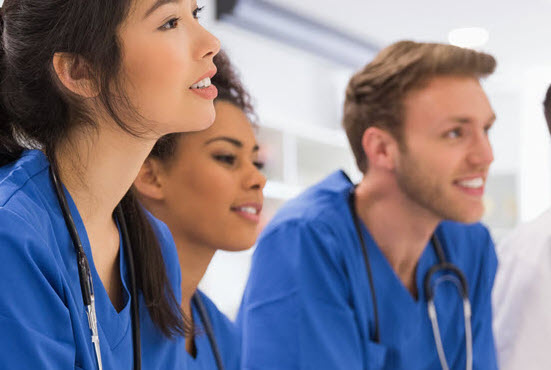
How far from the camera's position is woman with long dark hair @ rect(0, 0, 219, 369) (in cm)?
70

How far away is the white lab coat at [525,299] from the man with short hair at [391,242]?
0.16 feet

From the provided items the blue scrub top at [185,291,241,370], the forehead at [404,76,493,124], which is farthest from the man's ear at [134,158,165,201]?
the forehead at [404,76,493,124]

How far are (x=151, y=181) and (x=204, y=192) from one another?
97 mm

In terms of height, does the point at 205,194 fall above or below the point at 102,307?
above

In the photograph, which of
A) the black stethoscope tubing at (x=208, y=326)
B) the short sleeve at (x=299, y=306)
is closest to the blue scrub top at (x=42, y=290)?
the black stethoscope tubing at (x=208, y=326)

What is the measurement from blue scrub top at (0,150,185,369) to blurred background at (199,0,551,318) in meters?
2.01

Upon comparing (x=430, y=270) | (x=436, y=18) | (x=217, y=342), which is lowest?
(x=217, y=342)

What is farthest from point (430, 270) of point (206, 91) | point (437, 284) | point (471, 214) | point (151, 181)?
point (206, 91)

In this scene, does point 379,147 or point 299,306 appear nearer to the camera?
point 299,306

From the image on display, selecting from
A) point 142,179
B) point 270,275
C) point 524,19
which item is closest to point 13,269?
point 142,179

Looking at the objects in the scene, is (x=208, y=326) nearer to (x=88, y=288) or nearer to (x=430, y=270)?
(x=88, y=288)

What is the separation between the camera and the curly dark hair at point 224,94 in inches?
42.0

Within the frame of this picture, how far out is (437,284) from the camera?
59.9 inches

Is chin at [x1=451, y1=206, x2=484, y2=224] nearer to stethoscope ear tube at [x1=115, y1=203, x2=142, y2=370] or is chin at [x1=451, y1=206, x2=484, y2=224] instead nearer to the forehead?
the forehead
